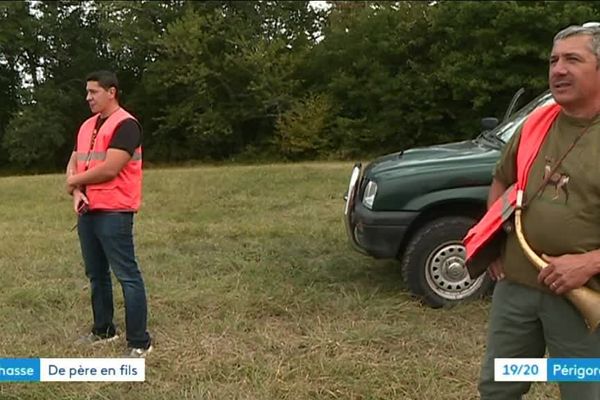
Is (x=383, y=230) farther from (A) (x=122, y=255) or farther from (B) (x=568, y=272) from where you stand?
(B) (x=568, y=272)

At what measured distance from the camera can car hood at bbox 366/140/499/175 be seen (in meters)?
5.11

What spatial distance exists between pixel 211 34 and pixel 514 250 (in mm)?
30229

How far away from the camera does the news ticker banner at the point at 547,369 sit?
2.46 m

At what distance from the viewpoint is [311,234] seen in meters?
7.88

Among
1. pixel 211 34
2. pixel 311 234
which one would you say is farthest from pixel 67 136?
pixel 311 234

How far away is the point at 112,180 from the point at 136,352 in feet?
3.37

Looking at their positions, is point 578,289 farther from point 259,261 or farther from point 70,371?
point 259,261

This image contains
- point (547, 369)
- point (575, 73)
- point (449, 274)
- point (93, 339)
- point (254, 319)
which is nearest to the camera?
point (575, 73)

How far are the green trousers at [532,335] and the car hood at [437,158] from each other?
8.35 ft

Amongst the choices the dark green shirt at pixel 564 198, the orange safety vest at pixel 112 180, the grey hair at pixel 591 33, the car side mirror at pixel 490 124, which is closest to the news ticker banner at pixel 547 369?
the dark green shirt at pixel 564 198

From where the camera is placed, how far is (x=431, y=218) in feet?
17.2

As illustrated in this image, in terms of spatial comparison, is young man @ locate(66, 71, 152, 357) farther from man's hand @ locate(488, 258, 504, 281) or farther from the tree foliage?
the tree foliage

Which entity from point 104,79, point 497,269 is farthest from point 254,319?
point 497,269

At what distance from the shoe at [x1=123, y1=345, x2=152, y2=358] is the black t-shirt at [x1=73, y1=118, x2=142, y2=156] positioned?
116cm
